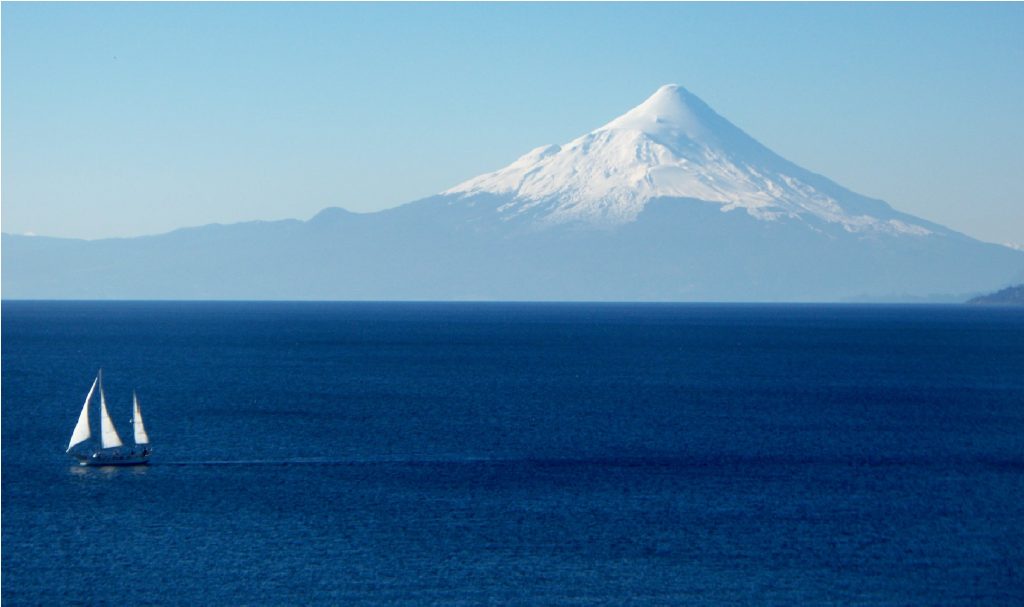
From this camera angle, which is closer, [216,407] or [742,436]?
[742,436]

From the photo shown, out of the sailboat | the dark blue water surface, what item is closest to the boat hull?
the sailboat

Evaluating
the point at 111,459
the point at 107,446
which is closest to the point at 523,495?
the point at 111,459

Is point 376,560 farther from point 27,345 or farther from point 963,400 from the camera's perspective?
point 27,345

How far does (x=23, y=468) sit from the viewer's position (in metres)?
67.1

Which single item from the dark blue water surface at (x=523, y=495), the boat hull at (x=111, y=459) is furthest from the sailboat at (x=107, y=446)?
the dark blue water surface at (x=523, y=495)

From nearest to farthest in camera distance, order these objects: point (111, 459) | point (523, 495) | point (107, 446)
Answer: point (523, 495) → point (111, 459) → point (107, 446)

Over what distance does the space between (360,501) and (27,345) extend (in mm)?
127575

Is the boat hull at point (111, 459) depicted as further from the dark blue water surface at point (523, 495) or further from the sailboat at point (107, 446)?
the dark blue water surface at point (523, 495)

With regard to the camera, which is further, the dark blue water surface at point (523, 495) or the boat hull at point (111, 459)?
the boat hull at point (111, 459)

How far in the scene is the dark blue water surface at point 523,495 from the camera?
46.8 meters

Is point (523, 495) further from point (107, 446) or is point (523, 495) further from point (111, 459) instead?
point (107, 446)

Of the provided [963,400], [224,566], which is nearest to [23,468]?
[224,566]

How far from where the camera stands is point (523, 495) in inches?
2389

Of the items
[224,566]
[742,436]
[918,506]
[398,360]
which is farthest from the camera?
[398,360]
